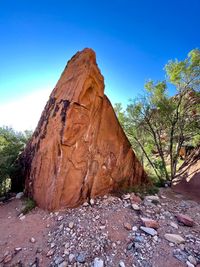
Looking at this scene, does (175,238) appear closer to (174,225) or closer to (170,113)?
(174,225)

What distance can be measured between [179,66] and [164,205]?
20.1 ft

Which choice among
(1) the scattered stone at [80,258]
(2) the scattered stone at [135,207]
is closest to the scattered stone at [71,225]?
(1) the scattered stone at [80,258]

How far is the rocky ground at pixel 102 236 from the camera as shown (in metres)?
3.13

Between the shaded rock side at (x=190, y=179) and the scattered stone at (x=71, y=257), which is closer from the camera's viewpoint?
the scattered stone at (x=71, y=257)

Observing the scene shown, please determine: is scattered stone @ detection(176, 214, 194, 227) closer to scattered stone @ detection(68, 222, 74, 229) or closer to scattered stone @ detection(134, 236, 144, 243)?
scattered stone @ detection(134, 236, 144, 243)

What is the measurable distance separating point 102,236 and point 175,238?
4.98ft

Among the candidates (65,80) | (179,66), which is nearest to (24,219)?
(65,80)

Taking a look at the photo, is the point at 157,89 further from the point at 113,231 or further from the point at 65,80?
the point at 113,231

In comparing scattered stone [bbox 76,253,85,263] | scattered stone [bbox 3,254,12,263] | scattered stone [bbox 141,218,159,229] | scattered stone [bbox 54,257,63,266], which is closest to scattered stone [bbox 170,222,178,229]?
scattered stone [bbox 141,218,159,229]

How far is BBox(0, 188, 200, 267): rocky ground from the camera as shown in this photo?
313cm

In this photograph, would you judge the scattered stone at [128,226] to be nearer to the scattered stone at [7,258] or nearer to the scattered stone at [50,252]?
the scattered stone at [50,252]

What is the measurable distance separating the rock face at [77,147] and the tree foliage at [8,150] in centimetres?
49

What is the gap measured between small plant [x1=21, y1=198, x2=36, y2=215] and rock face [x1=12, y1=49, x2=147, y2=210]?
0.43ft

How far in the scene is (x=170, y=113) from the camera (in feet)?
26.8
